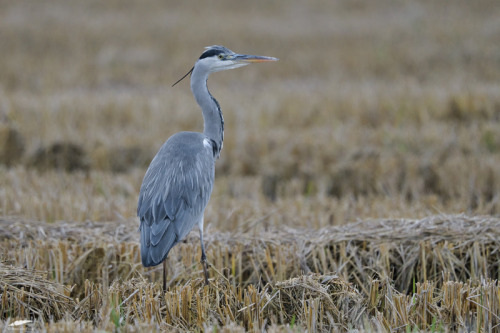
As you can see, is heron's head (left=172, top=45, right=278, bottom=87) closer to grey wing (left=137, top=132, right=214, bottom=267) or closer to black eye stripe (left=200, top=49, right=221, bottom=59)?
black eye stripe (left=200, top=49, right=221, bottom=59)

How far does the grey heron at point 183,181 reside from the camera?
3434mm

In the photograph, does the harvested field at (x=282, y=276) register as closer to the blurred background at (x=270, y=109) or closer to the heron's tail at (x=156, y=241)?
the heron's tail at (x=156, y=241)

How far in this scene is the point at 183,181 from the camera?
12.1 feet

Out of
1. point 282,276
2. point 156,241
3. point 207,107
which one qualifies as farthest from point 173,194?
point 282,276

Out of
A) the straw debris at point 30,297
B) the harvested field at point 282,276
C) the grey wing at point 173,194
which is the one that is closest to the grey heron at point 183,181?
the grey wing at point 173,194

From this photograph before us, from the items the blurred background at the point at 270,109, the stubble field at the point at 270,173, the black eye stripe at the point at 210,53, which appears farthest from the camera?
the blurred background at the point at 270,109

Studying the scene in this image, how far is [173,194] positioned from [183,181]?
114mm

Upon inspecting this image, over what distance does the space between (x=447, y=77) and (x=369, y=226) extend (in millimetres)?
10409

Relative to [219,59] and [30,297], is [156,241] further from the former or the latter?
[219,59]

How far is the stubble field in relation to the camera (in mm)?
3127

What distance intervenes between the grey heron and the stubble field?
0.28 metres

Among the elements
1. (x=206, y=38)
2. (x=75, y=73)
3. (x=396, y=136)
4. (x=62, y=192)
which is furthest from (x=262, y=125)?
(x=206, y=38)

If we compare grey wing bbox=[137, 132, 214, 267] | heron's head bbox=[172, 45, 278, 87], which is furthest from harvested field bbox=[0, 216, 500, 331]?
heron's head bbox=[172, 45, 278, 87]

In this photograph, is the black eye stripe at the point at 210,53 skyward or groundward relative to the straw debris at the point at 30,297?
skyward
